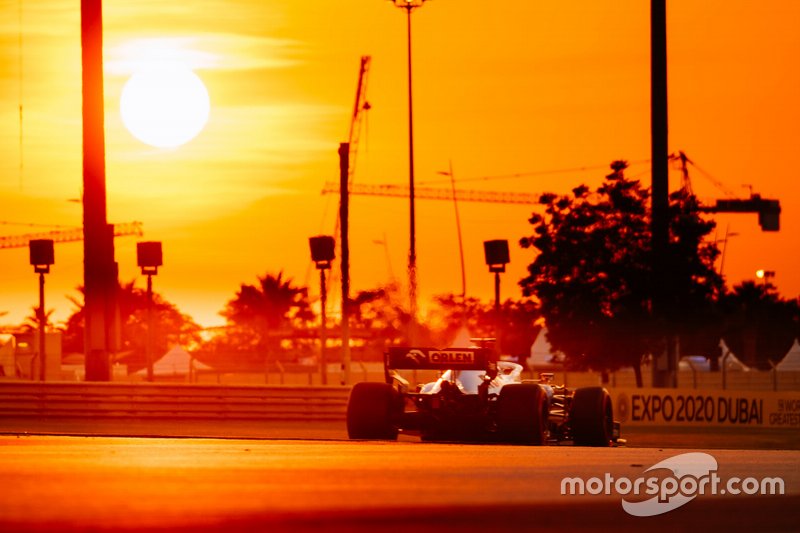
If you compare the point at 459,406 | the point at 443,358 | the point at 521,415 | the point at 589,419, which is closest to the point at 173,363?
the point at 459,406

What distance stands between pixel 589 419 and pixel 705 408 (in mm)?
15312

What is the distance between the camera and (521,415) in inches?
733

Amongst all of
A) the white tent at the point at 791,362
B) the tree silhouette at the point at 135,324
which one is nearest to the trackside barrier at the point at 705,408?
the white tent at the point at 791,362

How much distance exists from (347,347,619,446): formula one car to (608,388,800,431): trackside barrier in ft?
46.5

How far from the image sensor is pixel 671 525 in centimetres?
780

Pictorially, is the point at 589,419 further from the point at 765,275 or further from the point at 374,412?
the point at 765,275

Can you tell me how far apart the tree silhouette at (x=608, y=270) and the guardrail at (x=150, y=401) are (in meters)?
15.5

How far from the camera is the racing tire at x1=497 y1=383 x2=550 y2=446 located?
18.6 meters

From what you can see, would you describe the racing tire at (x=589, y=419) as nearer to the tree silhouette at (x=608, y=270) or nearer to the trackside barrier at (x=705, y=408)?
the trackside barrier at (x=705, y=408)

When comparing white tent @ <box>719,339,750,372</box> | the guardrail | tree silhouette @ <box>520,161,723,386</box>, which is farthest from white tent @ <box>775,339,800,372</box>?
the guardrail

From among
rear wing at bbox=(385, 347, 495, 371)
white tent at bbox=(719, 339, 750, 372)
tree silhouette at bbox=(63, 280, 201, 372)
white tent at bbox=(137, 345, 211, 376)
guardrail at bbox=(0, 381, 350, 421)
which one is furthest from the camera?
tree silhouette at bbox=(63, 280, 201, 372)

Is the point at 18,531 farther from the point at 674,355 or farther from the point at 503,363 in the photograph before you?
the point at 674,355

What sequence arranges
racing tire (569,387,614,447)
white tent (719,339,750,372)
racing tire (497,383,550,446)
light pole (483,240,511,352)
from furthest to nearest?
light pole (483,240,511,352) → white tent (719,339,750,372) → racing tire (569,387,614,447) → racing tire (497,383,550,446)

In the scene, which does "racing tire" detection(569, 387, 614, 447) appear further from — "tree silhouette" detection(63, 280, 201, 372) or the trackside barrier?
"tree silhouette" detection(63, 280, 201, 372)
